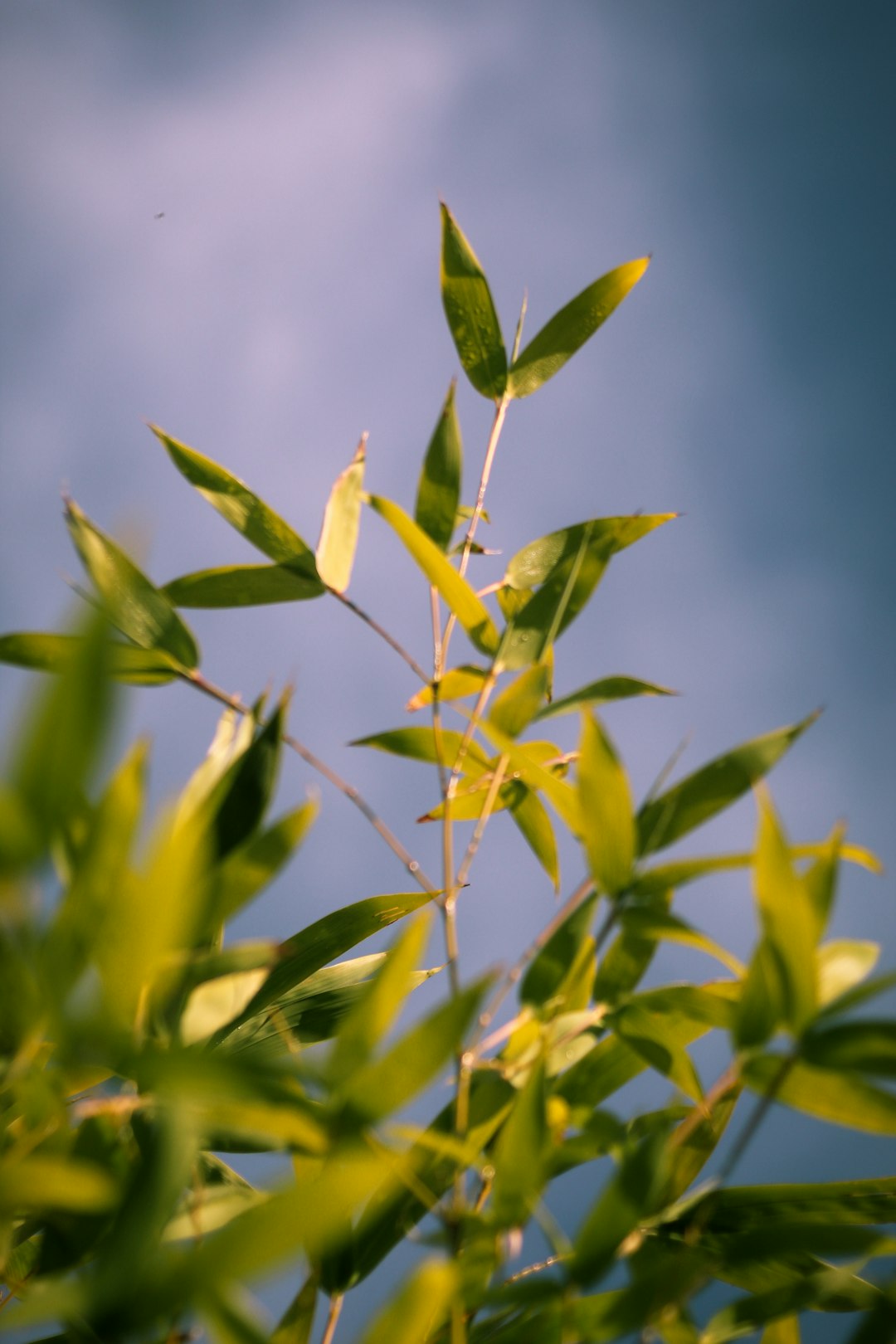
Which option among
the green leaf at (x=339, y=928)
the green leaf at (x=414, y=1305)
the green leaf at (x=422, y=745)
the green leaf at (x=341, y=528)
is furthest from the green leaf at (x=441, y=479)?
the green leaf at (x=414, y=1305)

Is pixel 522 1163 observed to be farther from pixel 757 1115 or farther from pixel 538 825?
pixel 538 825

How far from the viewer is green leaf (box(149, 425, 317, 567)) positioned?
26.1 inches

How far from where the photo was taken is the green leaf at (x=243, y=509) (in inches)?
26.1

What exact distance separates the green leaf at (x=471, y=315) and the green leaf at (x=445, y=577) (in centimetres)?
24

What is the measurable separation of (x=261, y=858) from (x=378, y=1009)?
0.11 metres

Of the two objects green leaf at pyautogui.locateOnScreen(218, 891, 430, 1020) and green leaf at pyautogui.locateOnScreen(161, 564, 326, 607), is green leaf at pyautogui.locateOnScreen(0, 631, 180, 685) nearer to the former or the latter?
green leaf at pyautogui.locateOnScreen(161, 564, 326, 607)

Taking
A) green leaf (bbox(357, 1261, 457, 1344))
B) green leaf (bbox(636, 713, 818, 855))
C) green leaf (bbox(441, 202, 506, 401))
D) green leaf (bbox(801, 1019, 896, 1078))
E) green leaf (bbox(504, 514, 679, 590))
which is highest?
green leaf (bbox(441, 202, 506, 401))

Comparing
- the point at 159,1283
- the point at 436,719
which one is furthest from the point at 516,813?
the point at 159,1283

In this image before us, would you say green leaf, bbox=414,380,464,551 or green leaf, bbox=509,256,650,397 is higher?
green leaf, bbox=509,256,650,397

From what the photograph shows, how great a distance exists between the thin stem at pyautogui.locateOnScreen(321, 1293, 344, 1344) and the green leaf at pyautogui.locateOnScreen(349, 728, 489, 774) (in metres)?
0.33

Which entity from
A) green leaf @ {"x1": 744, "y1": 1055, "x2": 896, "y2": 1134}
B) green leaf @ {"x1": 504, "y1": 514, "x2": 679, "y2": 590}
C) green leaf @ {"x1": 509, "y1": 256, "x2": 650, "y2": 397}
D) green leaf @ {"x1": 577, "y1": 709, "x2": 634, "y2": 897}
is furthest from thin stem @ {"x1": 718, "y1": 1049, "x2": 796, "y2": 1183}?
green leaf @ {"x1": 509, "y1": 256, "x2": 650, "y2": 397}

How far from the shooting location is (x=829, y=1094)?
0.44 metres

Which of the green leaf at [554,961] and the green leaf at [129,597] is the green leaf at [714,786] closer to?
the green leaf at [554,961]

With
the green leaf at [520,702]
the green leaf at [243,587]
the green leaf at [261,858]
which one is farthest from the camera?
the green leaf at [243,587]
